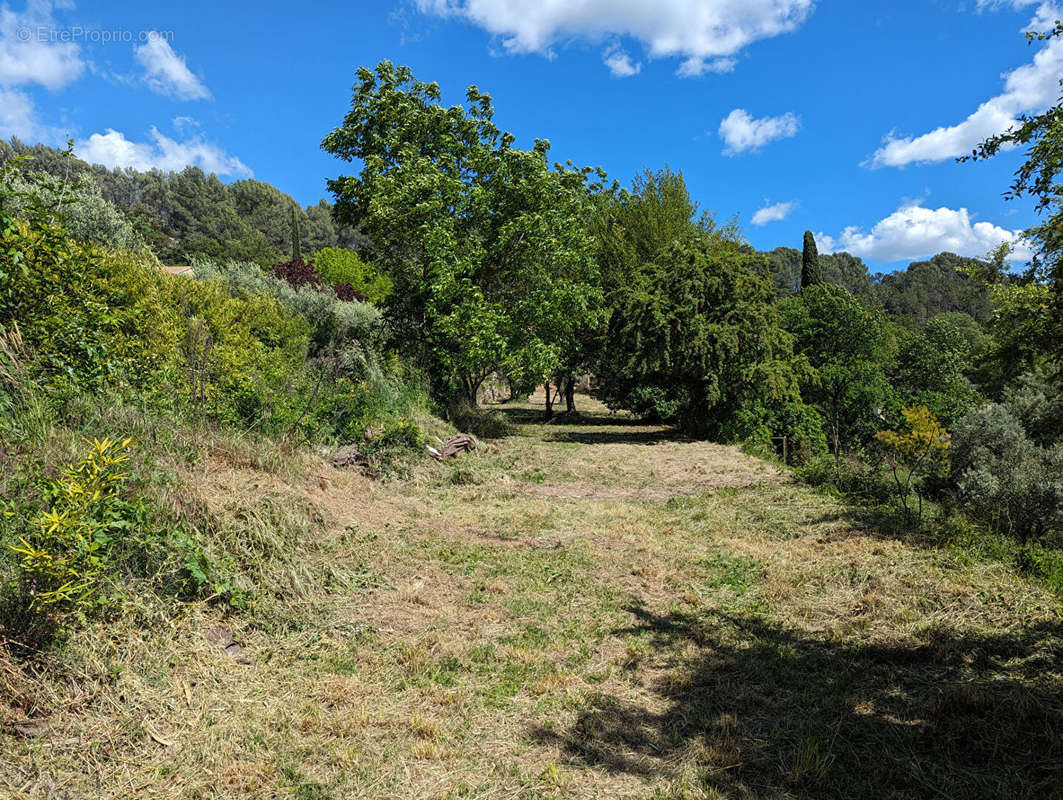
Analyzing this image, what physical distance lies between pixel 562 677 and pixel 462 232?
1292 cm

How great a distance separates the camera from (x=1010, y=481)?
8.19m

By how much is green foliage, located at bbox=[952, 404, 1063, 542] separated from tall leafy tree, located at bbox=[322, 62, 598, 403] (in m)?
8.48

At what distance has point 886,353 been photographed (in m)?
22.3

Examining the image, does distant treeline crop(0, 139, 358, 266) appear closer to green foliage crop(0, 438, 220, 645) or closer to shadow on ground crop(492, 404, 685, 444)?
shadow on ground crop(492, 404, 685, 444)

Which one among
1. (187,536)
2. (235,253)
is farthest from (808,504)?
(235,253)

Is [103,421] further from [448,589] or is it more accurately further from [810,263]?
[810,263]

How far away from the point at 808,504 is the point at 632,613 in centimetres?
413

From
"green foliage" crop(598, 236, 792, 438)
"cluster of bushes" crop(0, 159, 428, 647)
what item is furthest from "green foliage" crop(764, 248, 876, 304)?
"cluster of bushes" crop(0, 159, 428, 647)

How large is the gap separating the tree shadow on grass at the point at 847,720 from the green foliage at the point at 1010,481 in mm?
3800

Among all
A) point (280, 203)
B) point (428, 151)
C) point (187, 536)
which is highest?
point (280, 203)

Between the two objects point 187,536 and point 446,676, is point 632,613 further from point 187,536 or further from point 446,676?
point 187,536

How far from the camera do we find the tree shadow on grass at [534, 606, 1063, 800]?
2.84 m

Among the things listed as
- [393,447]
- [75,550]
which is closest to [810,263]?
[393,447]

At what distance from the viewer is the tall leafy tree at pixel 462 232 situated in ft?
44.5
